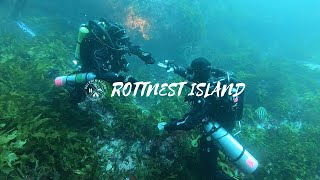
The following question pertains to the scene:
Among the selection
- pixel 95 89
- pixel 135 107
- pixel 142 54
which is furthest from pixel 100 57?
pixel 135 107

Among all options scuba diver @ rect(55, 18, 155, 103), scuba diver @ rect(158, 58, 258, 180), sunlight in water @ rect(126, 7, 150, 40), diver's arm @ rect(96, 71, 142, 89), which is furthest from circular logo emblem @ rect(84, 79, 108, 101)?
sunlight in water @ rect(126, 7, 150, 40)

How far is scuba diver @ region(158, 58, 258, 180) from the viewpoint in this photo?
Result: 19.6 ft

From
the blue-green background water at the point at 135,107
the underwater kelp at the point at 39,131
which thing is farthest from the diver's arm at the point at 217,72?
the underwater kelp at the point at 39,131

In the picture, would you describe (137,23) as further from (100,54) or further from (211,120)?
(211,120)

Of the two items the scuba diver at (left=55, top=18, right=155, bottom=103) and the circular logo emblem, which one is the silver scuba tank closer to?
the scuba diver at (left=55, top=18, right=155, bottom=103)

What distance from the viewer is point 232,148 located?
5996 mm

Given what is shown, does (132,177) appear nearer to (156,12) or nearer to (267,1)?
(156,12)

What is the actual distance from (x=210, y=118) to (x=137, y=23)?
12362 millimetres

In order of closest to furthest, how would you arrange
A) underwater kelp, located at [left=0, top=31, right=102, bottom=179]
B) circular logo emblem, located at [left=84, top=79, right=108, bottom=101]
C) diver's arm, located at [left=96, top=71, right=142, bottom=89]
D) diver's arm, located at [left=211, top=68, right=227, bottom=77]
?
underwater kelp, located at [left=0, top=31, right=102, bottom=179] → diver's arm, located at [left=96, top=71, right=142, bottom=89] → diver's arm, located at [left=211, top=68, right=227, bottom=77] → circular logo emblem, located at [left=84, top=79, right=108, bottom=101]

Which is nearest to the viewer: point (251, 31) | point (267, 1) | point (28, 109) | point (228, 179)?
point (228, 179)

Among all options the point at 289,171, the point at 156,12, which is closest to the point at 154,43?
the point at 156,12

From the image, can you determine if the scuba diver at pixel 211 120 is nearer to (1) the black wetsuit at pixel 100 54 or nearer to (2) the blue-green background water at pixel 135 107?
(2) the blue-green background water at pixel 135 107

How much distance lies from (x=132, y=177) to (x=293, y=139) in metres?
8.30

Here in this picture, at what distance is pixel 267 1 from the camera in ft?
172
